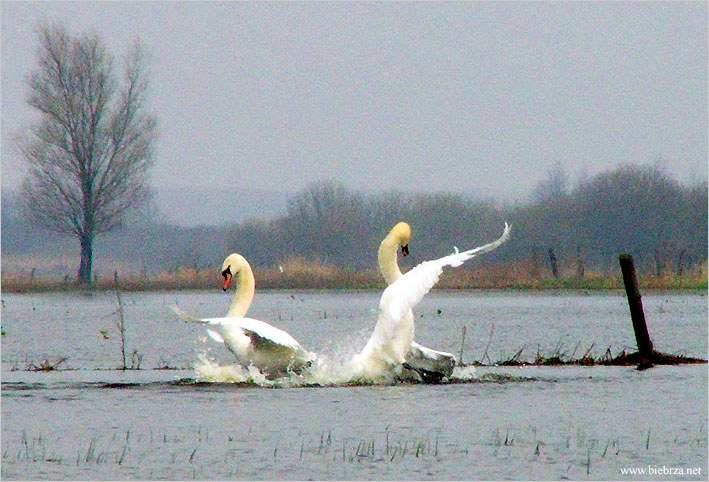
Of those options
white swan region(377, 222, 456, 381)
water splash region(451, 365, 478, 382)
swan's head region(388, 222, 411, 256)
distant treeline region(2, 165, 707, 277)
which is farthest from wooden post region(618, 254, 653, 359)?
→ distant treeline region(2, 165, 707, 277)

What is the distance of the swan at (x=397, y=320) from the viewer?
14.9 m

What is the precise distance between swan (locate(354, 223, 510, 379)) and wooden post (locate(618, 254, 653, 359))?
8.11ft

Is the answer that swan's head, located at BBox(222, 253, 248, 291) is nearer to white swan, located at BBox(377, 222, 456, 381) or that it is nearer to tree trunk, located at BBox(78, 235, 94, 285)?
white swan, located at BBox(377, 222, 456, 381)

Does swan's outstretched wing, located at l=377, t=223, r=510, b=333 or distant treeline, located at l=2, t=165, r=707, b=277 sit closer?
swan's outstretched wing, located at l=377, t=223, r=510, b=333

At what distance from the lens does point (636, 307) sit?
17.2 meters

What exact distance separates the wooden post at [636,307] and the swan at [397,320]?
8.11 feet

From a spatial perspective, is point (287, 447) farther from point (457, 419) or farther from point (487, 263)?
point (487, 263)

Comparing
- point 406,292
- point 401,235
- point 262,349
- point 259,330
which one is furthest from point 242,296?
point 406,292

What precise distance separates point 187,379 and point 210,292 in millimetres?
34004

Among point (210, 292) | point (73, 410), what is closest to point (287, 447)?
point (73, 410)

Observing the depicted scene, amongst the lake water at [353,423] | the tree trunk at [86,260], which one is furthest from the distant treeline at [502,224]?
the lake water at [353,423]

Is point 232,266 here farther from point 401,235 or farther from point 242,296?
point 401,235

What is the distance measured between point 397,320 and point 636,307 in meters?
3.84

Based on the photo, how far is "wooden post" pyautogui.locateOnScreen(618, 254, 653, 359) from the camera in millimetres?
17223
